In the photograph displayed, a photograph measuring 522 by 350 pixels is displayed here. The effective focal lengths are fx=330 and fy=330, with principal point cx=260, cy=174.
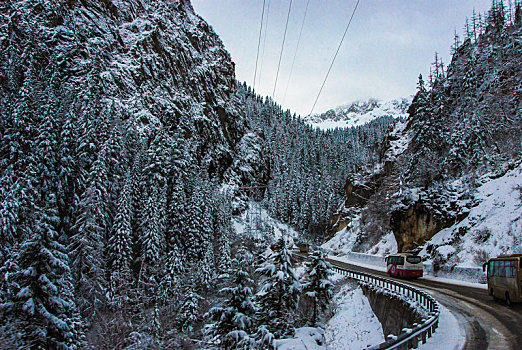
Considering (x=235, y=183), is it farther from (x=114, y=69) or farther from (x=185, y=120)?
(x=114, y=69)

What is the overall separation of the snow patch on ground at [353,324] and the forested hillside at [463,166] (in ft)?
28.1

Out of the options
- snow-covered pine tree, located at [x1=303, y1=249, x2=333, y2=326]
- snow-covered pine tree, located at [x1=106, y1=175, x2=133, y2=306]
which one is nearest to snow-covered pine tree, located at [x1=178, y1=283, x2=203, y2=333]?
snow-covered pine tree, located at [x1=106, y1=175, x2=133, y2=306]

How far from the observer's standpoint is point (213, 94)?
361 ft

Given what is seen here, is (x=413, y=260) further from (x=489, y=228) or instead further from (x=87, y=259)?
(x=87, y=259)

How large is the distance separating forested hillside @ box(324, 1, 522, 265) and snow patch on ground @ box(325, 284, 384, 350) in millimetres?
8561

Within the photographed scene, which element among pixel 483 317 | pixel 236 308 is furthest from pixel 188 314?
pixel 483 317

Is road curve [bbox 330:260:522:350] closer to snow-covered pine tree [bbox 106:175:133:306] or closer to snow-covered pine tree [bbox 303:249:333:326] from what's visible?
snow-covered pine tree [bbox 303:249:333:326]

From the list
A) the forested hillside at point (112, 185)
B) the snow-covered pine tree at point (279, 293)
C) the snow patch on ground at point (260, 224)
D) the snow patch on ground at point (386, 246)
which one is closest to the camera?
the snow-covered pine tree at point (279, 293)

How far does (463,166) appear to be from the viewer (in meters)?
42.8

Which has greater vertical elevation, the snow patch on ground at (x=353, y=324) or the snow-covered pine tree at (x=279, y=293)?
the snow-covered pine tree at (x=279, y=293)

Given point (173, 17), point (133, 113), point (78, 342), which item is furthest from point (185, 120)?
point (78, 342)

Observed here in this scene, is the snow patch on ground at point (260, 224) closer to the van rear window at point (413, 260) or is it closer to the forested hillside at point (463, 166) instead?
the forested hillside at point (463, 166)

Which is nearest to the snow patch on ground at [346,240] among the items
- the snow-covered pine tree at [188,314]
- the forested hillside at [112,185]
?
the forested hillside at [112,185]

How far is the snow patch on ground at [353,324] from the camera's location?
67.9 ft
